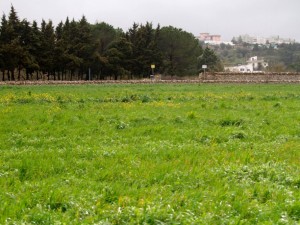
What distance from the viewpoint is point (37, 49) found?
6812cm

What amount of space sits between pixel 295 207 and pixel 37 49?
216 ft

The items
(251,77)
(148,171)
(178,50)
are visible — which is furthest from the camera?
(178,50)

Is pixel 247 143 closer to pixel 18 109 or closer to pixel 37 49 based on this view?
pixel 18 109

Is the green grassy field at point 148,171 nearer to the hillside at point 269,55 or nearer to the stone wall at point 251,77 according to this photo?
the stone wall at point 251,77

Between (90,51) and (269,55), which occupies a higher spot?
(269,55)

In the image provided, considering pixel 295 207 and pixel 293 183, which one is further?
pixel 293 183

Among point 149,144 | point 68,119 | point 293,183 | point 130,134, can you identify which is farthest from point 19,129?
point 293,183

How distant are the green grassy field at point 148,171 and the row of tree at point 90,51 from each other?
169 feet

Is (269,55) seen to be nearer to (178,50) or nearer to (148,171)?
(178,50)

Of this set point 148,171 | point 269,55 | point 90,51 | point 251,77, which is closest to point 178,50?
point 251,77

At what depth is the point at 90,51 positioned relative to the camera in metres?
74.9

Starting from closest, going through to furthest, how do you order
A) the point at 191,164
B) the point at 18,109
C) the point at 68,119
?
the point at 191,164, the point at 68,119, the point at 18,109

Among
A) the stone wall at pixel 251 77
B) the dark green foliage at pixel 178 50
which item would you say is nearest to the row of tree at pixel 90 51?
the dark green foliage at pixel 178 50

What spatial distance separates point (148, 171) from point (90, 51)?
67948mm
